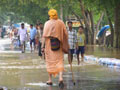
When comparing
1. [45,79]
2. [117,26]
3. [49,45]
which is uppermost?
[117,26]

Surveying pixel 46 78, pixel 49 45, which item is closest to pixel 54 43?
pixel 49 45

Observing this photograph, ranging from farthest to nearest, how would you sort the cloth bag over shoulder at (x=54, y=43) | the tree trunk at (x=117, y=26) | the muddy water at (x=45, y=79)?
the tree trunk at (x=117, y=26)
the cloth bag over shoulder at (x=54, y=43)
the muddy water at (x=45, y=79)

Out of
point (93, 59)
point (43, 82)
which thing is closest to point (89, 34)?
point (93, 59)

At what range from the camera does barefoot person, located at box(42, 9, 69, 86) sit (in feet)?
35.5

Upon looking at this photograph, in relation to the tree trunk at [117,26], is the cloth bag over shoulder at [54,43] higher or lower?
lower

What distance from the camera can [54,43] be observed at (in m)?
10.8

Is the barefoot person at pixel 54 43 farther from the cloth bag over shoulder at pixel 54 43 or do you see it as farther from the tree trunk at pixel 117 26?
the tree trunk at pixel 117 26

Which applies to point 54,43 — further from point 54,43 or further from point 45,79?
point 45,79

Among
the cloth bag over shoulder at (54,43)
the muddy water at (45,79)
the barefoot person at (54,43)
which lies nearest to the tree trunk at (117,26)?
the muddy water at (45,79)

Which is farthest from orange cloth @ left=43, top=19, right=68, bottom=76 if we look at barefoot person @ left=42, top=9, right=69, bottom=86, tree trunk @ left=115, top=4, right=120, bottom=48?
tree trunk @ left=115, top=4, right=120, bottom=48

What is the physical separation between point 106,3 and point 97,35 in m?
13.4

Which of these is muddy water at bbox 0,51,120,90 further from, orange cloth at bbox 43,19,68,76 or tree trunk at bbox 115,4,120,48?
tree trunk at bbox 115,4,120,48

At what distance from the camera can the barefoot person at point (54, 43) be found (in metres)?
10.8

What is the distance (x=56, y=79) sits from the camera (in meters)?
12.4
